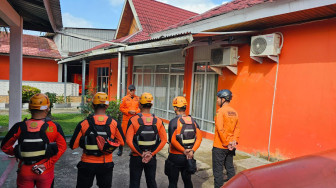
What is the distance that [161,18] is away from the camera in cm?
1362

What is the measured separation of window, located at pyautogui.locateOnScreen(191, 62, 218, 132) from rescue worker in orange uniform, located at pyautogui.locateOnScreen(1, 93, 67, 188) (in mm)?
5483

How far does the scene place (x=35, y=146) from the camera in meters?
2.57

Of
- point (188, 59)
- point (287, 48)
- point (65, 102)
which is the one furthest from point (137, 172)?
point (65, 102)

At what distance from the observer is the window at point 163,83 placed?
9.40 meters

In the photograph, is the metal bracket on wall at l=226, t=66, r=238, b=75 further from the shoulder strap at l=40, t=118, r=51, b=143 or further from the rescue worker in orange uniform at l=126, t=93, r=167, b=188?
the shoulder strap at l=40, t=118, r=51, b=143

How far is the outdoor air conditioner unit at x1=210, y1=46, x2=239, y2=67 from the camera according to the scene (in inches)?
248

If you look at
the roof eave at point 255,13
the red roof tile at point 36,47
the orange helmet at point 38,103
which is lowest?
the orange helmet at point 38,103

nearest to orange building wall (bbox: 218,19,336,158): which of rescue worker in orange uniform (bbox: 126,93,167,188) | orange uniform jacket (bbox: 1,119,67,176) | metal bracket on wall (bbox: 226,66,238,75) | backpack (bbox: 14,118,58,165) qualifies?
metal bracket on wall (bbox: 226,66,238,75)

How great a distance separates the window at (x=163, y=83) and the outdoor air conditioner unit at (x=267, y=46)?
366cm

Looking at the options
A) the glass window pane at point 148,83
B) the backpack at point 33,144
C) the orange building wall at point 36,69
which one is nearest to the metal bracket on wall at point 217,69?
the glass window pane at point 148,83

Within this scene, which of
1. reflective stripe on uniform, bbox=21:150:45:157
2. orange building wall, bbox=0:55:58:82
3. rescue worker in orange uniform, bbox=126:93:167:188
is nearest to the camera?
reflective stripe on uniform, bbox=21:150:45:157

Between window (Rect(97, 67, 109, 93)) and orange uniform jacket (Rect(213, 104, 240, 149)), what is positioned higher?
window (Rect(97, 67, 109, 93))

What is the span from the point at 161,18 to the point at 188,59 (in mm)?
5942

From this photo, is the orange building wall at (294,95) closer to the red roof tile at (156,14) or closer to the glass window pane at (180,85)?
the glass window pane at (180,85)
